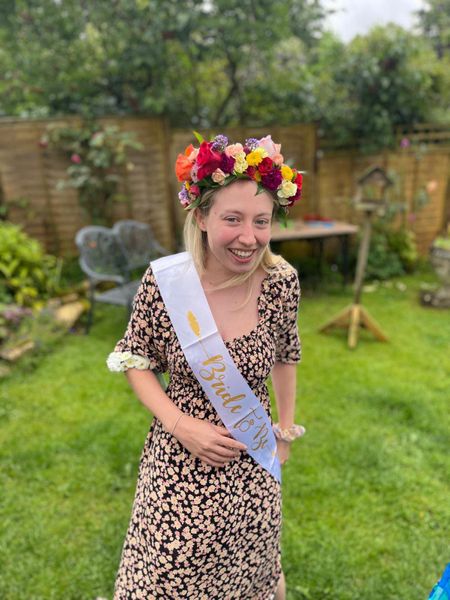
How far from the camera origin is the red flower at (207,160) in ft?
3.69

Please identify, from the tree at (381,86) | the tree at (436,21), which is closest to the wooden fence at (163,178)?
the tree at (381,86)

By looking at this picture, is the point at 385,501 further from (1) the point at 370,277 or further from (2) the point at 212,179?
(1) the point at 370,277

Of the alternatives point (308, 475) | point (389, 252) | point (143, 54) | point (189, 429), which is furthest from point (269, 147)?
point (389, 252)

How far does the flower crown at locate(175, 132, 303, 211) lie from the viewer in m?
1.13

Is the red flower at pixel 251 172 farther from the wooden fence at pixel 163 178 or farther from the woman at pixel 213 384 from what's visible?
the wooden fence at pixel 163 178

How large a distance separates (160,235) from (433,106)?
4031mm

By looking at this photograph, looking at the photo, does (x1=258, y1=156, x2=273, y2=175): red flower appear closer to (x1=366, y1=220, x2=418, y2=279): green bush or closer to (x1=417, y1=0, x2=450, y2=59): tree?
(x1=366, y1=220, x2=418, y2=279): green bush

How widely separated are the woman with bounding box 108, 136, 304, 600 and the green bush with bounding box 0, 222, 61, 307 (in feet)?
11.9

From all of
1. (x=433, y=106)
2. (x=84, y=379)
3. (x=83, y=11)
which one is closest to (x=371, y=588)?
(x=84, y=379)

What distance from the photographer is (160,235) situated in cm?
565

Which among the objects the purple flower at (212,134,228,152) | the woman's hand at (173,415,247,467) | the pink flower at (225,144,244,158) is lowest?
the woman's hand at (173,415,247,467)

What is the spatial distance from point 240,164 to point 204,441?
741mm

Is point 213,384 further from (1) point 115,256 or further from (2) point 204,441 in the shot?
(1) point 115,256

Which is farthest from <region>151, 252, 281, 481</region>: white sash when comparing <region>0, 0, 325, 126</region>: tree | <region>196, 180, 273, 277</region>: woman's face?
<region>0, 0, 325, 126</region>: tree
